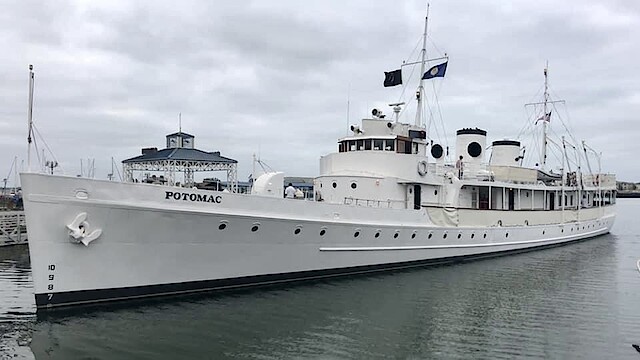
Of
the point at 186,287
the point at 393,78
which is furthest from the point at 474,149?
the point at 186,287

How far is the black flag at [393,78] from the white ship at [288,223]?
3.35ft

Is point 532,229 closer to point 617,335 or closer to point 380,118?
point 380,118

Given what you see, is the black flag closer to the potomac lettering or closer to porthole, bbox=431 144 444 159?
porthole, bbox=431 144 444 159

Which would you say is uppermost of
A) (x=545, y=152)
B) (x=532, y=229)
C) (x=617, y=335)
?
(x=545, y=152)

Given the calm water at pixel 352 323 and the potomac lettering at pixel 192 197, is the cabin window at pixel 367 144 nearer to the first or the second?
the calm water at pixel 352 323

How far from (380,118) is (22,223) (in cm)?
2060

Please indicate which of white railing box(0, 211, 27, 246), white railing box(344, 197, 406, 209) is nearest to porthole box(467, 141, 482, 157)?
white railing box(344, 197, 406, 209)

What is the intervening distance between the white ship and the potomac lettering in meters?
0.03

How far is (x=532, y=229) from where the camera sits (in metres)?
27.6

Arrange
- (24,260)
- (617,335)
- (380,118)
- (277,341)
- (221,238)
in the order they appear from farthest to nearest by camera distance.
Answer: (380,118) < (24,260) < (221,238) < (617,335) < (277,341)

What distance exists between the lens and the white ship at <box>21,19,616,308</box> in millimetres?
12555

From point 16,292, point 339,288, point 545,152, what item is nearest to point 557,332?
point 339,288

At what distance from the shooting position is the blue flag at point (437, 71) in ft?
73.6

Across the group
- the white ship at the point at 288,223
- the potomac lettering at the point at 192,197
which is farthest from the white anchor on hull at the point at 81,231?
the potomac lettering at the point at 192,197
